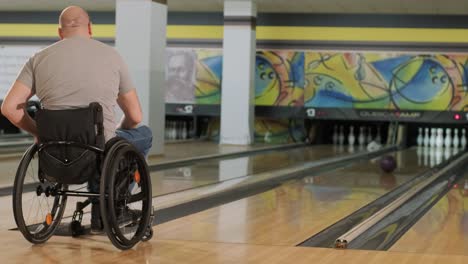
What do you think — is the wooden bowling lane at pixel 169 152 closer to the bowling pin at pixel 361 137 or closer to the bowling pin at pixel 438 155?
the bowling pin at pixel 361 137

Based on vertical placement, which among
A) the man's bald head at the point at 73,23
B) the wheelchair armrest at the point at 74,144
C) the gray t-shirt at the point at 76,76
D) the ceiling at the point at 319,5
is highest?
the ceiling at the point at 319,5

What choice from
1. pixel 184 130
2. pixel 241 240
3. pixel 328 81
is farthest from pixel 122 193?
pixel 184 130

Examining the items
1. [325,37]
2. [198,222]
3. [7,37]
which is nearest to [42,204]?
[198,222]

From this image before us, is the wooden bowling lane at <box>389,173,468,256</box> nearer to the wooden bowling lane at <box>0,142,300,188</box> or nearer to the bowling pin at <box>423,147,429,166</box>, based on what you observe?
the wooden bowling lane at <box>0,142,300,188</box>

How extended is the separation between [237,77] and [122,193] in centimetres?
922

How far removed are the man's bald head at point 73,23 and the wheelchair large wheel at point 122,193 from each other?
0.50 meters

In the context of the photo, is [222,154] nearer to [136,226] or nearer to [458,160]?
[458,160]

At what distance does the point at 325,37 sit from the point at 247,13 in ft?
4.61

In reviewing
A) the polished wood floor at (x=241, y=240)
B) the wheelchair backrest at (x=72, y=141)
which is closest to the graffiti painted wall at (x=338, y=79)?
the polished wood floor at (x=241, y=240)

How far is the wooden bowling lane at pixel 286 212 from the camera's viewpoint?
372 centimetres

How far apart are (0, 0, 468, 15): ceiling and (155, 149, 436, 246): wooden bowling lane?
474 centimetres

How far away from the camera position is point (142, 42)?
8836 mm

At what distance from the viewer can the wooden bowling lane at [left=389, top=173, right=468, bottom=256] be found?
136 inches

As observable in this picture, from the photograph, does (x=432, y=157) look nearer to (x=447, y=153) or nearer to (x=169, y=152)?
(x=447, y=153)
